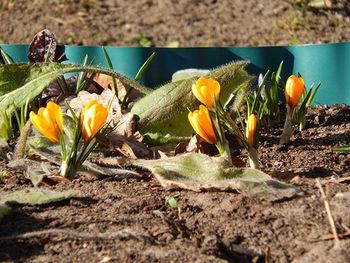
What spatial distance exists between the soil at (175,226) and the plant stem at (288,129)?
1.12 feet

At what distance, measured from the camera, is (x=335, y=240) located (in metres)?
1.78

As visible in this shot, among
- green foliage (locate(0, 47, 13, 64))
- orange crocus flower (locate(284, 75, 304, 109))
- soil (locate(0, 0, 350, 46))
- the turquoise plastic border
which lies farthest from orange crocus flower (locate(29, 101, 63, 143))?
soil (locate(0, 0, 350, 46))

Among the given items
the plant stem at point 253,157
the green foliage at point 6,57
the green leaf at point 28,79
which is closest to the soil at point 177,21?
the green foliage at point 6,57

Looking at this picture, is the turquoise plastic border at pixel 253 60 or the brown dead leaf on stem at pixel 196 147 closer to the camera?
the brown dead leaf on stem at pixel 196 147

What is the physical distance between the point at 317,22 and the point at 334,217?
11.8ft

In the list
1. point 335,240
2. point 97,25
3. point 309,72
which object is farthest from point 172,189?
point 97,25

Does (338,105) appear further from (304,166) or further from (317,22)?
(317,22)

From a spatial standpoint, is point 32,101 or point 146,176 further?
point 32,101

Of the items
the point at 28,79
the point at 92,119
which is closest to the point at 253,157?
the point at 92,119

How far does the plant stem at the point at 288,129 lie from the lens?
2550 mm

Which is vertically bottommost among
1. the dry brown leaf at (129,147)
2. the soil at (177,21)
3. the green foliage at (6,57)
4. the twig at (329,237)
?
the soil at (177,21)

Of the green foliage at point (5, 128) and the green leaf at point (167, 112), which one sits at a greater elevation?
the green leaf at point (167, 112)

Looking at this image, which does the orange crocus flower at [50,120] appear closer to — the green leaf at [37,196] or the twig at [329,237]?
the green leaf at [37,196]

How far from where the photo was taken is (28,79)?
2723 millimetres
